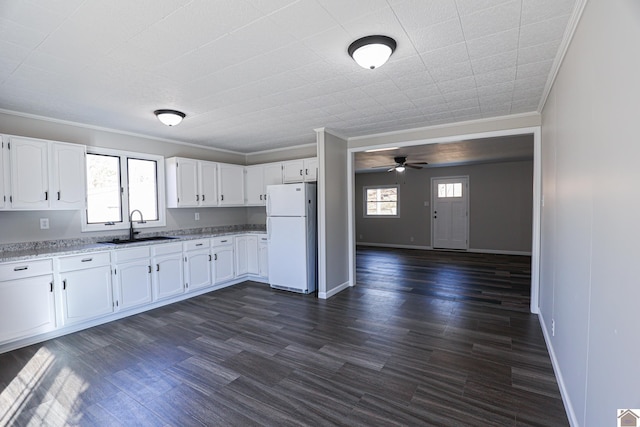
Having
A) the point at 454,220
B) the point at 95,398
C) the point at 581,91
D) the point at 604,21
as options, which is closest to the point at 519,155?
the point at 454,220

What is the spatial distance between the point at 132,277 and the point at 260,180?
2.61m

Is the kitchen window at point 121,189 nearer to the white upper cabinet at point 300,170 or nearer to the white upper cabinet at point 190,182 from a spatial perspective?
the white upper cabinet at point 190,182

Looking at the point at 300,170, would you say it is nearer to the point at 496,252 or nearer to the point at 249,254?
the point at 249,254

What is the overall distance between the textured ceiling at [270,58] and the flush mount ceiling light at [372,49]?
55 mm

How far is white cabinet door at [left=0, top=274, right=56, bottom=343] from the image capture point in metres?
2.88

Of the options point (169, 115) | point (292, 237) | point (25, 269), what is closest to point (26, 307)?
point (25, 269)

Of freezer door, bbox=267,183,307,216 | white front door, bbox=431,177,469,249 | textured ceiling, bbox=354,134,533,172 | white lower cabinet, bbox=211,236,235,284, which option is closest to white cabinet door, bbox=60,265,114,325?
white lower cabinet, bbox=211,236,235,284

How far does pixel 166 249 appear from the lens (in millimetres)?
4203

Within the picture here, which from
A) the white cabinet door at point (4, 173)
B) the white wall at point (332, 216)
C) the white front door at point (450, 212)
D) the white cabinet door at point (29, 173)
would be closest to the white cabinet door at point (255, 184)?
the white wall at point (332, 216)

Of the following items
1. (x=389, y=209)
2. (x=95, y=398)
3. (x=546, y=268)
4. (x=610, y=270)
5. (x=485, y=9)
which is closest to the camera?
(x=610, y=270)

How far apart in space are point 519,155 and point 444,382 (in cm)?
615

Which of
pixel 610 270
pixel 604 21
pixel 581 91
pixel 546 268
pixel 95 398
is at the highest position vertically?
pixel 604 21

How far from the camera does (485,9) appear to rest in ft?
5.67

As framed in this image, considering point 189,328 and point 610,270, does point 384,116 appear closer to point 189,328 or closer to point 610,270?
point 610,270
